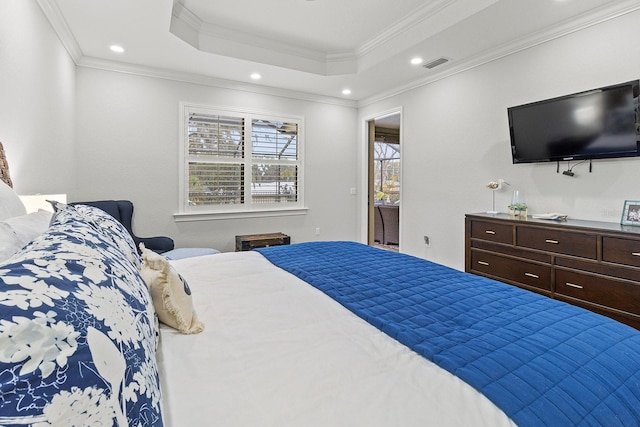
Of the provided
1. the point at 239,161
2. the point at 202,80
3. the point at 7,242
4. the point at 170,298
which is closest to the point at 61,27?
the point at 202,80

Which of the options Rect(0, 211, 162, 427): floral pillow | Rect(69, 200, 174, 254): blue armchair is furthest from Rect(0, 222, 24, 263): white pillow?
Rect(69, 200, 174, 254): blue armchair

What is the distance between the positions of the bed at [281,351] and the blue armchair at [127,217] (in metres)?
2.28

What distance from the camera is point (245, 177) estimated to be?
4.70m

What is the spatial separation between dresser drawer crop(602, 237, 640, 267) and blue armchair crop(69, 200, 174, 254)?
391 cm

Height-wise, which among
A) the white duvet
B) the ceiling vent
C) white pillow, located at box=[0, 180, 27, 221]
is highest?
the ceiling vent

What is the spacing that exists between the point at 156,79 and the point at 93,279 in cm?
415

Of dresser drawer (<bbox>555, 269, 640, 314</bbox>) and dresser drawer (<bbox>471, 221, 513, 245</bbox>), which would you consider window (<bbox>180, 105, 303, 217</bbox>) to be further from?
dresser drawer (<bbox>555, 269, 640, 314</bbox>)

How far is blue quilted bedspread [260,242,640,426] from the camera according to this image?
82 centimetres

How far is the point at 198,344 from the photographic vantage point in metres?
1.10

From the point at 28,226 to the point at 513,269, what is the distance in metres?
3.29

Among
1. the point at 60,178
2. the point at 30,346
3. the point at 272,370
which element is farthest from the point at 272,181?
the point at 30,346

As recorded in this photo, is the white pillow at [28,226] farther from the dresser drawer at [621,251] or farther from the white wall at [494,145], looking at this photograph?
the white wall at [494,145]

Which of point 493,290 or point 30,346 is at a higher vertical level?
point 30,346

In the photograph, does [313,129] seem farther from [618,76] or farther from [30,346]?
[30,346]
